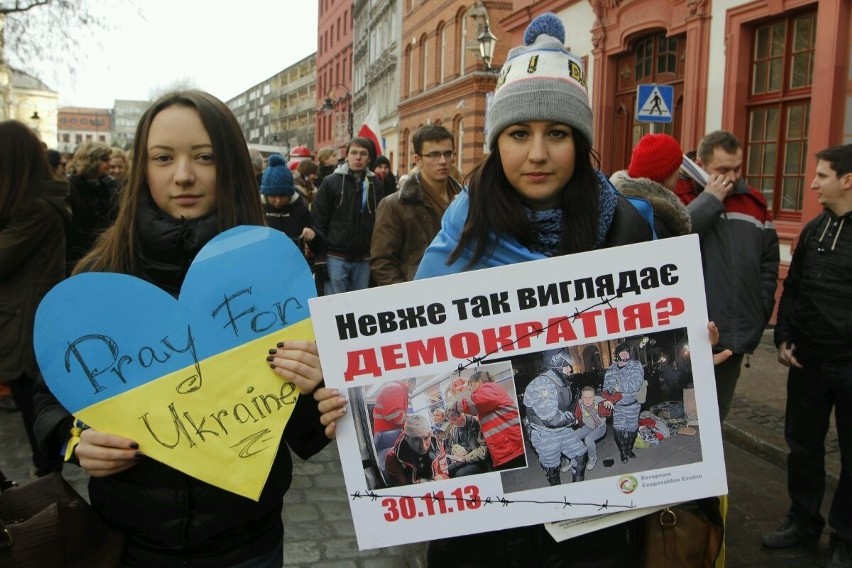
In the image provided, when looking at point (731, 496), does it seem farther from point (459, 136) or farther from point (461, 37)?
point (461, 37)

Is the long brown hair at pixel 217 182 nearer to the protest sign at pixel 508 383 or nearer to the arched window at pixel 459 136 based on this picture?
the protest sign at pixel 508 383

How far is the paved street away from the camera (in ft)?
12.0

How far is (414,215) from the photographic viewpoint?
200 inches

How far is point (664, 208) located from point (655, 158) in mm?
842

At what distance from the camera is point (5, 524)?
1483mm

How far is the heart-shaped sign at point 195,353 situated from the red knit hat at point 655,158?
2.64 meters

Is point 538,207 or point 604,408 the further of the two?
point 538,207

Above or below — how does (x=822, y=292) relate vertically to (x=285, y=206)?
below

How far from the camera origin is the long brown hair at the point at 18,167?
384 centimetres

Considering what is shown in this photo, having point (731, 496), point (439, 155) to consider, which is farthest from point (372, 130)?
point (731, 496)

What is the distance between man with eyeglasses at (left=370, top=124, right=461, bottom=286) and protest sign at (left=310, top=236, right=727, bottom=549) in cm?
344

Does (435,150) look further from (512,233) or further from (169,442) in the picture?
(169,442)

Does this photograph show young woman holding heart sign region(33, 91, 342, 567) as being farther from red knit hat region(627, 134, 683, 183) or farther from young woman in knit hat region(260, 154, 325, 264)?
young woman in knit hat region(260, 154, 325, 264)

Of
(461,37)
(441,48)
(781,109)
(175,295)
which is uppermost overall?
(441,48)
